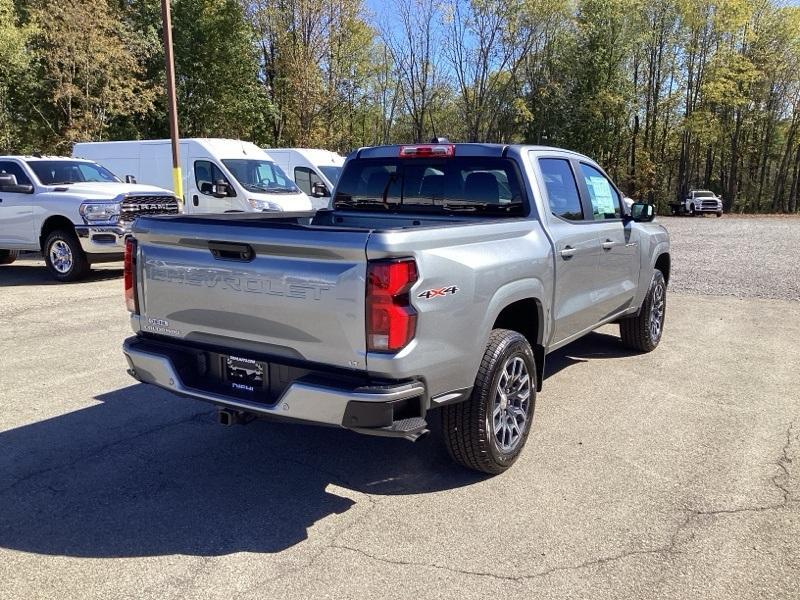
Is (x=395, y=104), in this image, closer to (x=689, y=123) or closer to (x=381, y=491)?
(x=689, y=123)

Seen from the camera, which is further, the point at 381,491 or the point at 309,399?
the point at 381,491

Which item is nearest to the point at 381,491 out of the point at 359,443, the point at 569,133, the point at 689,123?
the point at 359,443

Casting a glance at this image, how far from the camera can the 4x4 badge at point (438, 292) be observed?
3076 millimetres

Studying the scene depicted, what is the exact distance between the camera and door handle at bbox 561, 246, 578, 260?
4486 mm

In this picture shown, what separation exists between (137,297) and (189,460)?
3.48 feet

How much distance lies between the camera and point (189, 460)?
4027 mm

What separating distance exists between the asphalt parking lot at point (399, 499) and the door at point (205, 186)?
8.84 meters

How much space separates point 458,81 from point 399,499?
37149mm

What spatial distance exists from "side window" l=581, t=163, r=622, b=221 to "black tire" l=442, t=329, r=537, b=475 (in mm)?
2018

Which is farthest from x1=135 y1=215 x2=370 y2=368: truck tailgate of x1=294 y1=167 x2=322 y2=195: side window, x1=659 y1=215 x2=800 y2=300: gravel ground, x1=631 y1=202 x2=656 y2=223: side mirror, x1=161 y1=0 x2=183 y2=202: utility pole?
x1=294 y1=167 x2=322 y2=195: side window

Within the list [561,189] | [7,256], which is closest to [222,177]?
[7,256]

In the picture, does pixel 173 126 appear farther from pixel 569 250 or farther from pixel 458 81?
pixel 458 81

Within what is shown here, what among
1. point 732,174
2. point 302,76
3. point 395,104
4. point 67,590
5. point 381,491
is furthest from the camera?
point 732,174

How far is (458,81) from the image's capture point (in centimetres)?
3788
